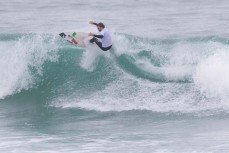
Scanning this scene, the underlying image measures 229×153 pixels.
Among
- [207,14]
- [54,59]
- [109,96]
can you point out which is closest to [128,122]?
[109,96]

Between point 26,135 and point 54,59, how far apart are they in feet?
20.4

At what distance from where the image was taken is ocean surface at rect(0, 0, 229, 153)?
1714 centimetres

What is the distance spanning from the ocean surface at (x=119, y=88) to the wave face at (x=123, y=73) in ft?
0.11

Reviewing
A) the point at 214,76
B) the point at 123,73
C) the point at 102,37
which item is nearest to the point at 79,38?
the point at 102,37

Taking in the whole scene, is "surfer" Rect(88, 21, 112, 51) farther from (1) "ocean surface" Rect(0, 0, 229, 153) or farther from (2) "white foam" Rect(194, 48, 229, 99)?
(2) "white foam" Rect(194, 48, 229, 99)

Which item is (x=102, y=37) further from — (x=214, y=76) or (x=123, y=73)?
(x=214, y=76)

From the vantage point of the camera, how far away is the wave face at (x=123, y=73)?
2067 centimetres

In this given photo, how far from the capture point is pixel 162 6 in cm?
3219

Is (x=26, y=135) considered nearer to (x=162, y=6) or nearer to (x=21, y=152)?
(x=21, y=152)

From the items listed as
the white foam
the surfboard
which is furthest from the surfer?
the white foam

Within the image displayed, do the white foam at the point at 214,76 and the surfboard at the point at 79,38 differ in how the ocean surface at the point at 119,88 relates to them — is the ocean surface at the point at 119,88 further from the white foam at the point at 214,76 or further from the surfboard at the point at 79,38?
the surfboard at the point at 79,38

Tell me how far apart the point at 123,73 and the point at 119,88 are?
3.37ft

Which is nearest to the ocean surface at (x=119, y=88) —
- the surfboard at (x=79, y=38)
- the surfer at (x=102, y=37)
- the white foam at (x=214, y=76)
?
the white foam at (x=214, y=76)

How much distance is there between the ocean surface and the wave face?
0.03 m
